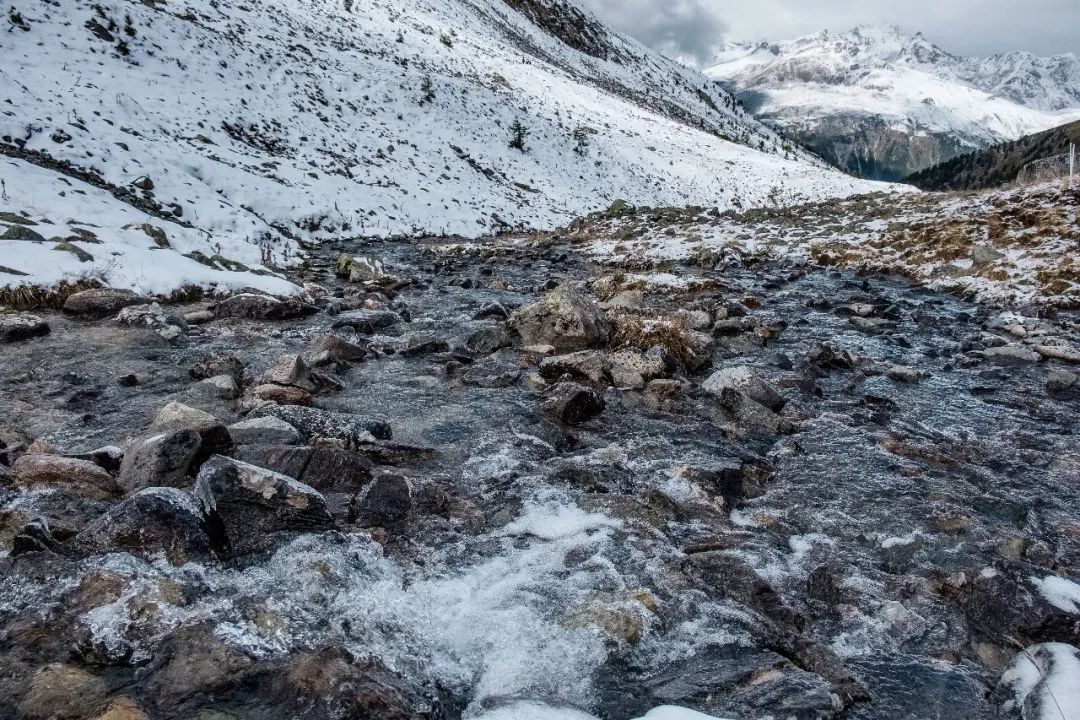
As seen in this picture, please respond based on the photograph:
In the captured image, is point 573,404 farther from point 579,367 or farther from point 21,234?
point 21,234

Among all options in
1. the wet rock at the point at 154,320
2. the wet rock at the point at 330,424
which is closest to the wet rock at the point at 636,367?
the wet rock at the point at 330,424

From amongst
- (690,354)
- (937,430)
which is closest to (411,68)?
(690,354)

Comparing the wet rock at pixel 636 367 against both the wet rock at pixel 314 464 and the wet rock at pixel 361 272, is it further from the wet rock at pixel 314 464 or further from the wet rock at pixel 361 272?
the wet rock at pixel 361 272

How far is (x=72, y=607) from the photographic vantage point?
11.3 ft

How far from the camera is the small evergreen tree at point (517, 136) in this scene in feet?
130

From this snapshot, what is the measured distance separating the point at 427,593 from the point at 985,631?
3751mm

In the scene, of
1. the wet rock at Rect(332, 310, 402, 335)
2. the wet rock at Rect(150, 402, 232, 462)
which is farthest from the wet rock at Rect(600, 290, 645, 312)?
the wet rock at Rect(150, 402, 232, 462)

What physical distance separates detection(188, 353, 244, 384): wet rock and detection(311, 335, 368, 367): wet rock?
3.48ft

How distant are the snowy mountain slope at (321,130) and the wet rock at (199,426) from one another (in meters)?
6.92

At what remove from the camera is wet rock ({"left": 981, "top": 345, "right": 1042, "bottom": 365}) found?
9.59 meters

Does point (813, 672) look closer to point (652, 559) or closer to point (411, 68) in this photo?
point (652, 559)

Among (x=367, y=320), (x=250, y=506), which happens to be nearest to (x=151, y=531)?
(x=250, y=506)

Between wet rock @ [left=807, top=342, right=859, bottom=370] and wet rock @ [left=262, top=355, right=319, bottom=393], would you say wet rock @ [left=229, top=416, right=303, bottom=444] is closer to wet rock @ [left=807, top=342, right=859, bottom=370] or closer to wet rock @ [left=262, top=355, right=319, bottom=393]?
wet rock @ [left=262, top=355, right=319, bottom=393]

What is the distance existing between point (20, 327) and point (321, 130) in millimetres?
25032
